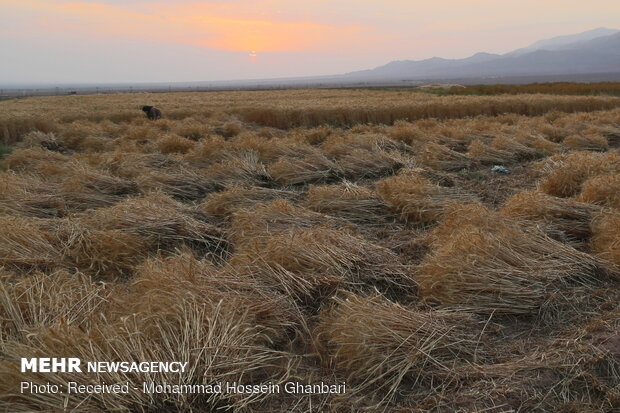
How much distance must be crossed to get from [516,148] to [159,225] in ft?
24.3

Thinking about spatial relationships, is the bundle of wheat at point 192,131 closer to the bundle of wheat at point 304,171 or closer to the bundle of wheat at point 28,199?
the bundle of wheat at point 304,171

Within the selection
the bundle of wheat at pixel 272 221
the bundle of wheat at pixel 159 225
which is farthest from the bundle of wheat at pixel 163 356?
the bundle of wheat at pixel 159 225

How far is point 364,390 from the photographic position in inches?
94.3

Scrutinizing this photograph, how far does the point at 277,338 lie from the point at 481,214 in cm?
263

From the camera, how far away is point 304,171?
283 inches

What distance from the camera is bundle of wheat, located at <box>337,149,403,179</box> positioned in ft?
24.5

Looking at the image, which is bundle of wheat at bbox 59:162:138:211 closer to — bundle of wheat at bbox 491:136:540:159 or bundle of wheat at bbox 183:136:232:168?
bundle of wheat at bbox 183:136:232:168

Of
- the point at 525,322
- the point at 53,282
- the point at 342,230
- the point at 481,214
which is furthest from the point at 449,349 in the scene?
the point at 53,282

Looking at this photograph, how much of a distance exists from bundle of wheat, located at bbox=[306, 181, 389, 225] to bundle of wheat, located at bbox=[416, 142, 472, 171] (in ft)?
8.73

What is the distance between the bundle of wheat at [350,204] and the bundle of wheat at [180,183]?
179cm

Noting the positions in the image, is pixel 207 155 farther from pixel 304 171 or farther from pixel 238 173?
pixel 304 171

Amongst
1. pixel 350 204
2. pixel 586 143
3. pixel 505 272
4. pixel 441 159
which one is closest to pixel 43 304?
pixel 505 272

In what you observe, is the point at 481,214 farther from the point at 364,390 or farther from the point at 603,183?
the point at 364,390

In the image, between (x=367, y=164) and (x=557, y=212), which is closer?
(x=557, y=212)
